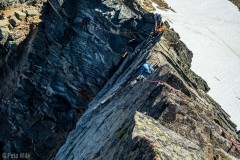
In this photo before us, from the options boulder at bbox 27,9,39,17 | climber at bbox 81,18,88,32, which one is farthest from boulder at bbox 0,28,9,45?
climber at bbox 81,18,88,32

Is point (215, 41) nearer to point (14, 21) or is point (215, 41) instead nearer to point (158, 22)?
point (158, 22)

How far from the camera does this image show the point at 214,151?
526 inches

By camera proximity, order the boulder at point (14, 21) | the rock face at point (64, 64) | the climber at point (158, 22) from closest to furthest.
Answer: the climber at point (158, 22) → the rock face at point (64, 64) → the boulder at point (14, 21)

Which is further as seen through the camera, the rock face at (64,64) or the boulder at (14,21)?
the boulder at (14,21)

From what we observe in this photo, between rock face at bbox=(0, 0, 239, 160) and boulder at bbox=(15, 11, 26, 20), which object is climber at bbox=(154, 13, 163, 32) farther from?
boulder at bbox=(15, 11, 26, 20)

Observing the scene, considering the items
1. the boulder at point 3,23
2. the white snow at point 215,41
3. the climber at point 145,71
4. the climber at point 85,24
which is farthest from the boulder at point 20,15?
the climber at point 145,71

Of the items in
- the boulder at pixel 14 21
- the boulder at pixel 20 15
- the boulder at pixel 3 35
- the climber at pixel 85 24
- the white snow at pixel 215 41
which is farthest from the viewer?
the boulder at pixel 20 15

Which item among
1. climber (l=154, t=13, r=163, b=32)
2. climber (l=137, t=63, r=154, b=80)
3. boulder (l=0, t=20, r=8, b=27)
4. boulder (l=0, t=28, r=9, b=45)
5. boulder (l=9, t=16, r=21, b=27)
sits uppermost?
climber (l=137, t=63, r=154, b=80)

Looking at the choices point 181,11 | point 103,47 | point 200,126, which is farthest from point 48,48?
point 181,11

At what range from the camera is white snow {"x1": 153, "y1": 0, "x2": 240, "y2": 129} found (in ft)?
124

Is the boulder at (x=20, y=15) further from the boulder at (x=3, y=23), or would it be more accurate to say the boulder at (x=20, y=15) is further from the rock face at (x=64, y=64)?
the rock face at (x=64, y=64)

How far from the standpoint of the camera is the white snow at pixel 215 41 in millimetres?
37781

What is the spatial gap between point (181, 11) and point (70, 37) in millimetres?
31444

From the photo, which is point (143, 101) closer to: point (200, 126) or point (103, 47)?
point (200, 126)
